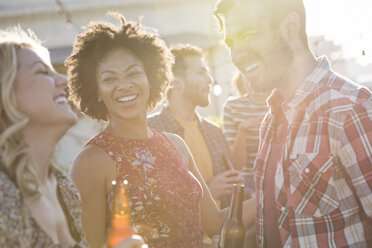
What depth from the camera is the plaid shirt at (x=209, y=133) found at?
184 inches

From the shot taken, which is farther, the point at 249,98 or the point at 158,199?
the point at 249,98

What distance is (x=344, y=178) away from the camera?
2279mm

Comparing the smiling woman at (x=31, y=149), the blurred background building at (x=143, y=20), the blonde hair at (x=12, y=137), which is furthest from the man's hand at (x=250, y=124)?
the blurred background building at (x=143, y=20)

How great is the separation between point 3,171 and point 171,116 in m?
3.31

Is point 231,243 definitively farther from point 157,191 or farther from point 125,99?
point 125,99

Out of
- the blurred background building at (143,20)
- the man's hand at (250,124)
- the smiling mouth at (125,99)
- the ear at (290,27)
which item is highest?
the blurred background building at (143,20)

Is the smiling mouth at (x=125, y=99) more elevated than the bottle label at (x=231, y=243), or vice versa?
the smiling mouth at (x=125, y=99)

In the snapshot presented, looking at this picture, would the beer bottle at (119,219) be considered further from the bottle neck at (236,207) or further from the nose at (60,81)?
the bottle neck at (236,207)

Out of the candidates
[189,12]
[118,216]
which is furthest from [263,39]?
[189,12]

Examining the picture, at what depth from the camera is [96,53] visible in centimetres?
276

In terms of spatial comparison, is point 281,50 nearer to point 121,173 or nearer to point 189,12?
point 121,173

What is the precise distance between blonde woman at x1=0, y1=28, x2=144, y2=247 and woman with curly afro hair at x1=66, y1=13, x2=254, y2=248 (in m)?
0.57

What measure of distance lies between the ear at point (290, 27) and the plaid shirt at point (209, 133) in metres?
2.24

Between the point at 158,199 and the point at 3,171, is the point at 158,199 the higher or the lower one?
the lower one
